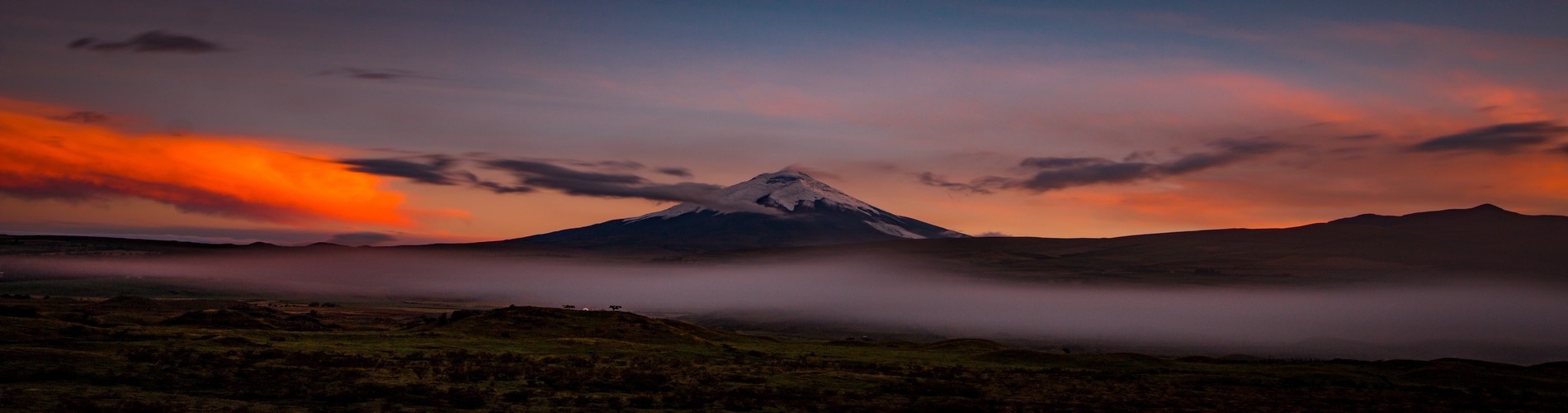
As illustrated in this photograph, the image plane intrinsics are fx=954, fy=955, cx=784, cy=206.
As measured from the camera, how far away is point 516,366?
53.5 m

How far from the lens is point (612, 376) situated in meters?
50.9

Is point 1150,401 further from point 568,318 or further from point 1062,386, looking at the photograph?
point 568,318

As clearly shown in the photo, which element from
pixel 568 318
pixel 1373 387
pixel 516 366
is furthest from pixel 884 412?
pixel 568 318

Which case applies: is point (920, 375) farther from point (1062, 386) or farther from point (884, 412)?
point (884, 412)

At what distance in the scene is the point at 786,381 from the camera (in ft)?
171

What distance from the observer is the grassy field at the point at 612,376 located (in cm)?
3788

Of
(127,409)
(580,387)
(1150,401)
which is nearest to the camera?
(127,409)

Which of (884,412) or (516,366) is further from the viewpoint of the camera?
(516,366)

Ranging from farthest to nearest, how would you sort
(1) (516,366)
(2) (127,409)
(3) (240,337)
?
(3) (240,337)
(1) (516,366)
(2) (127,409)

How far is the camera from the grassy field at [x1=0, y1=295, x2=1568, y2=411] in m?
37.9

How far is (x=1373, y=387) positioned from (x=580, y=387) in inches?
1993

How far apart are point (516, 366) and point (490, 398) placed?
45.4 feet

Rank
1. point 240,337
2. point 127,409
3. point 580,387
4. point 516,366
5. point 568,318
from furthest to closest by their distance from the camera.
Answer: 1. point 568,318
2. point 240,337
3. point 516,366
4. point 580,387
5. point 127,409

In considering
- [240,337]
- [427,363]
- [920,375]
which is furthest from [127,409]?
[920,375]
